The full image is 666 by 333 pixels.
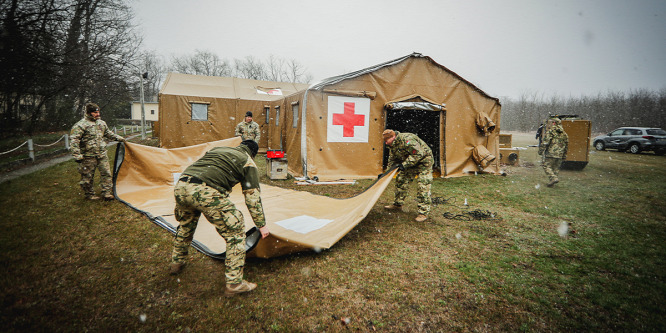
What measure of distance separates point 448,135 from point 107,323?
27.8 ft

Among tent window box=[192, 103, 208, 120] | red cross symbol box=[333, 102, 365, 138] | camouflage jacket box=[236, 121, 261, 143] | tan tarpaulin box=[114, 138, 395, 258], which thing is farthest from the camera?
tent window box=[192, 103, 208, 120]

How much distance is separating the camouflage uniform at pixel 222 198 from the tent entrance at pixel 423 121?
19.7 ft

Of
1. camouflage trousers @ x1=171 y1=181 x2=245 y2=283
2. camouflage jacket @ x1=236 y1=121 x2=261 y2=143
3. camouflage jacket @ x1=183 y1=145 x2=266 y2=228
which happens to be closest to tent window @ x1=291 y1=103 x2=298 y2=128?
camouflage jacket @ x1=236 y1=121 x2=261 y2=143

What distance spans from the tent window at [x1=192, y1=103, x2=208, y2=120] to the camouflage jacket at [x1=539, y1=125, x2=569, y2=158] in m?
13.2

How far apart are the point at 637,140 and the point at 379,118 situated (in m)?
16.4

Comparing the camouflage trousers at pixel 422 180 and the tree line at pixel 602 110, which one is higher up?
the tree line at pixel 602 110

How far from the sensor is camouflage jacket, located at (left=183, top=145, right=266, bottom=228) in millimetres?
2455

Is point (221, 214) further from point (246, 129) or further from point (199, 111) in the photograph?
point (199, 111)

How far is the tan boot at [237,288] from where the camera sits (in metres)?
2.43

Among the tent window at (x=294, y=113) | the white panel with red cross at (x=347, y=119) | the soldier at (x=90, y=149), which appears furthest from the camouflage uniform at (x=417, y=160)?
the soldier at (x=90, y=149)

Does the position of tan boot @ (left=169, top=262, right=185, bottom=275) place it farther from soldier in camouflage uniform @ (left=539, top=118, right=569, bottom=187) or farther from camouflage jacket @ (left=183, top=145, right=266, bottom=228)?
soldier in camouflage uniform @ (left=539, top=118, right=569, bottom=187)

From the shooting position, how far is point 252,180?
2.56 metres

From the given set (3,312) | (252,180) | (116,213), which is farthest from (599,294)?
(116,213)

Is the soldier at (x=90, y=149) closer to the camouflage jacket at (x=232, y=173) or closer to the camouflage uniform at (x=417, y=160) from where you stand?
the camouflage jacket at (x=232, y=173)
